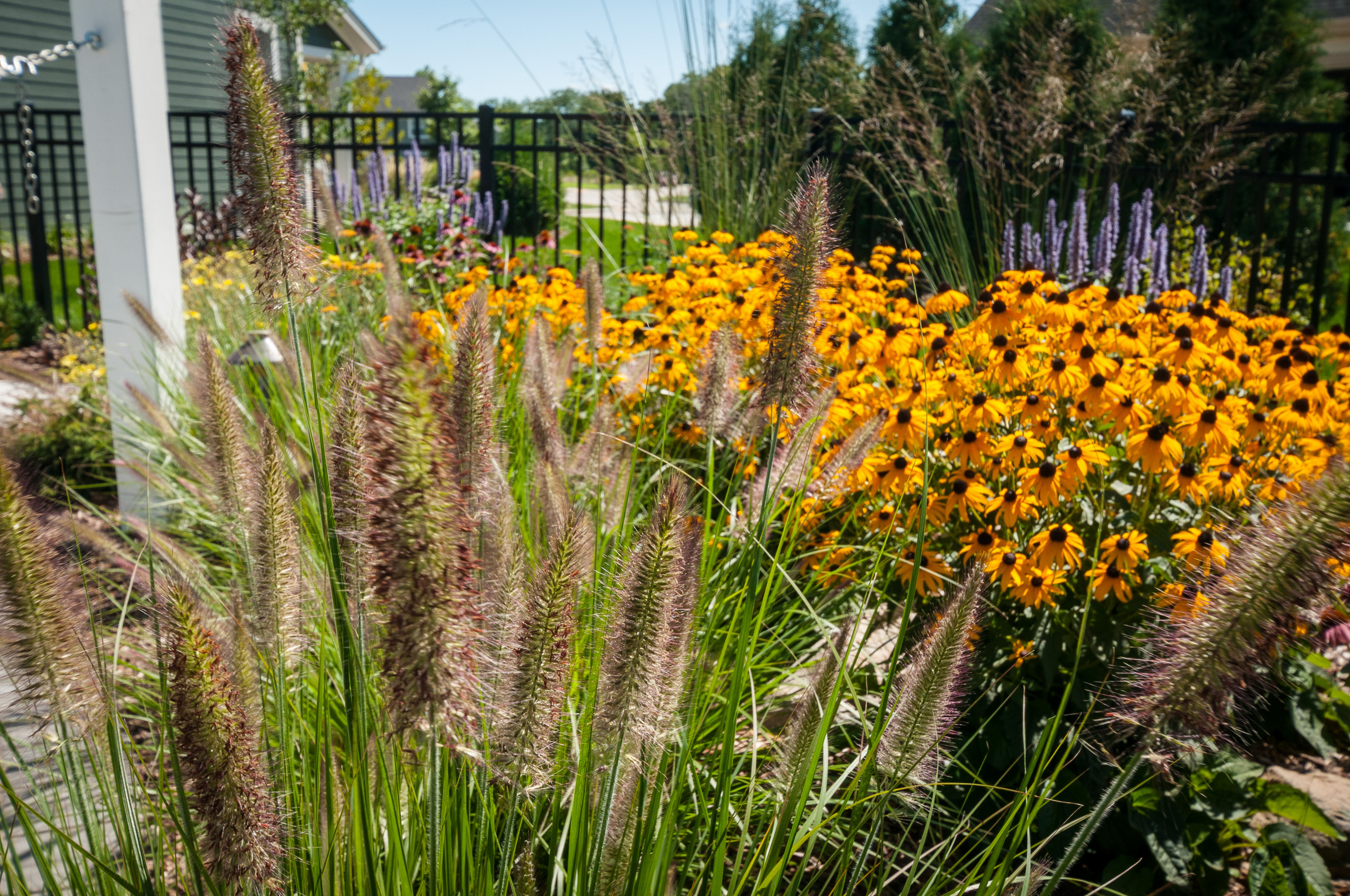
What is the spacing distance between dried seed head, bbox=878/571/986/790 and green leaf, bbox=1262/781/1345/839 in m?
1.46

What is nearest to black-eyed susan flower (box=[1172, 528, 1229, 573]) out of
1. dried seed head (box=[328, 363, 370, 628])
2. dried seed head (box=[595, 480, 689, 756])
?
dried seed head (box=[595, 480, 689, 756])

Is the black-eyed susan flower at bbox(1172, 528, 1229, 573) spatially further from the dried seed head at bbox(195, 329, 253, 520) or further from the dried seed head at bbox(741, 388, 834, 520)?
the dried seed head at bbox(195, 329, 253, 520)

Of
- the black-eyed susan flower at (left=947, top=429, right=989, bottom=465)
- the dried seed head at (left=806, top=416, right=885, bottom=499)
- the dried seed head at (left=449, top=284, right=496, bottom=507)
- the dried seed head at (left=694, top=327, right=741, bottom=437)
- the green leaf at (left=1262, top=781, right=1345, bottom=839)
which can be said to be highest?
the dried seed head at (left=449, top=284, right=496, bottom=507)

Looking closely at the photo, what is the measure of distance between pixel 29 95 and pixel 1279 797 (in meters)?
15.9

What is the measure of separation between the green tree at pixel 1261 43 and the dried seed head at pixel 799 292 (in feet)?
30.5

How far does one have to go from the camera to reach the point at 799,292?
4.09ft

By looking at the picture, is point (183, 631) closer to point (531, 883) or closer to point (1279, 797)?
point (531, 883)

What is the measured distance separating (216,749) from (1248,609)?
0.92 metres

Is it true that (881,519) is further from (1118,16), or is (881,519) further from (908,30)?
(908,30)

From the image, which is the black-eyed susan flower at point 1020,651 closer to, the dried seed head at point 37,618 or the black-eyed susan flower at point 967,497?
the black-eyed susan flower at point 967,497

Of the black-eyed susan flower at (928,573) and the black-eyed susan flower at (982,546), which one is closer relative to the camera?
the black-eyed susan flower at (982,546)

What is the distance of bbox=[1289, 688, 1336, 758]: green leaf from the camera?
2.38m

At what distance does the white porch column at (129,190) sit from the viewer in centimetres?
333

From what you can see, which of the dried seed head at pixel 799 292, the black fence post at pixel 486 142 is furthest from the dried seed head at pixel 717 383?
the black fence post at pixel 486 142
